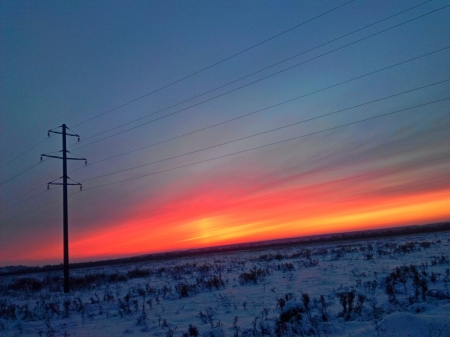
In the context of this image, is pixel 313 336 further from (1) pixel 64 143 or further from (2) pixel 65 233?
(1) pixel 64 143

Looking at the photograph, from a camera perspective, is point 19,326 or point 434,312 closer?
point 434,312

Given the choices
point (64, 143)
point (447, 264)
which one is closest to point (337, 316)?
point (447, 264)

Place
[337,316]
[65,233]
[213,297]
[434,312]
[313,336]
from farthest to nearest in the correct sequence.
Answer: [65,233]
[213,297]
[337,316]
[434,312]
[313,336]

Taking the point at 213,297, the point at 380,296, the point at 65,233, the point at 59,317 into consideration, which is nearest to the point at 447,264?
the point at 380,296

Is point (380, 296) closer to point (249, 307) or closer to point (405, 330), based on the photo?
point (249, 307)

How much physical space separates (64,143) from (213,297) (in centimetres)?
1663

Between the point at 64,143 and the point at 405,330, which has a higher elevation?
the point at 64,143

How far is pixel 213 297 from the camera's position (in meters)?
12.4

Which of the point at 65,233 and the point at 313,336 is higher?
the point at 65,233

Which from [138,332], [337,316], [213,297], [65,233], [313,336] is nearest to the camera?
[313,336]

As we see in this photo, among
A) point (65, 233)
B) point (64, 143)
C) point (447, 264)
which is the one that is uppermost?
point (64, 143)

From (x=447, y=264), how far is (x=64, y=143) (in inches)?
945

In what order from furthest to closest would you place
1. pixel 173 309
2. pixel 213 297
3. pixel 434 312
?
pixel 213 297 < pixel 173 309 < pixel 434 312

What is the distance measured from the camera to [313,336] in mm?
6191
